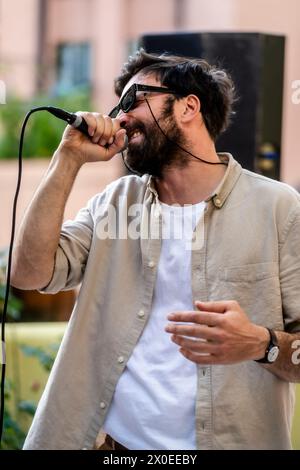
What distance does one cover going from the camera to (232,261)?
5.78 ft

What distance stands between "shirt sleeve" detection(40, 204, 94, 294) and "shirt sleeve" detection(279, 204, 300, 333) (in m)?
0.44

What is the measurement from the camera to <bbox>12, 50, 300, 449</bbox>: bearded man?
5.61ft

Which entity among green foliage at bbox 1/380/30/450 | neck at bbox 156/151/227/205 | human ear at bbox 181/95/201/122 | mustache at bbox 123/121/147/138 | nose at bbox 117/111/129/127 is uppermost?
human ear at bbox 181/95/201/122

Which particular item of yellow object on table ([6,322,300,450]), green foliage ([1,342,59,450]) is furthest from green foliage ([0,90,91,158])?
green foliage ([1,342,59,450])

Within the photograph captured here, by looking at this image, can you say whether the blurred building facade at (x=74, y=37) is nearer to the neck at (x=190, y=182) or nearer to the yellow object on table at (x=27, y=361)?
the yellow object on table at (x=27, y=361)

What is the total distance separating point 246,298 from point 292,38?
4.05 metres

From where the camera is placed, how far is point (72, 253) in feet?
6.09

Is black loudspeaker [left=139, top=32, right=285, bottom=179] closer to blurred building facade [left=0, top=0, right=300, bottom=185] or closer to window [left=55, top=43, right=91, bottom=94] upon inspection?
blurred building facade [left=0, top=0, right=300, bottom=185]

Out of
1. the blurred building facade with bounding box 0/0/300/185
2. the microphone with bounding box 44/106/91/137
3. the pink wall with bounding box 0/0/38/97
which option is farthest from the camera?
the pink wall with bounding box 0/0/38/97

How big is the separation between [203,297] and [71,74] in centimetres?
665

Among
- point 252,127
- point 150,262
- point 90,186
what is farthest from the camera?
point 90,186

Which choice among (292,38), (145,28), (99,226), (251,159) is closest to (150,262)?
(99,226)

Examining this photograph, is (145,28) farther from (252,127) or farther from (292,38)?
(252,127)
